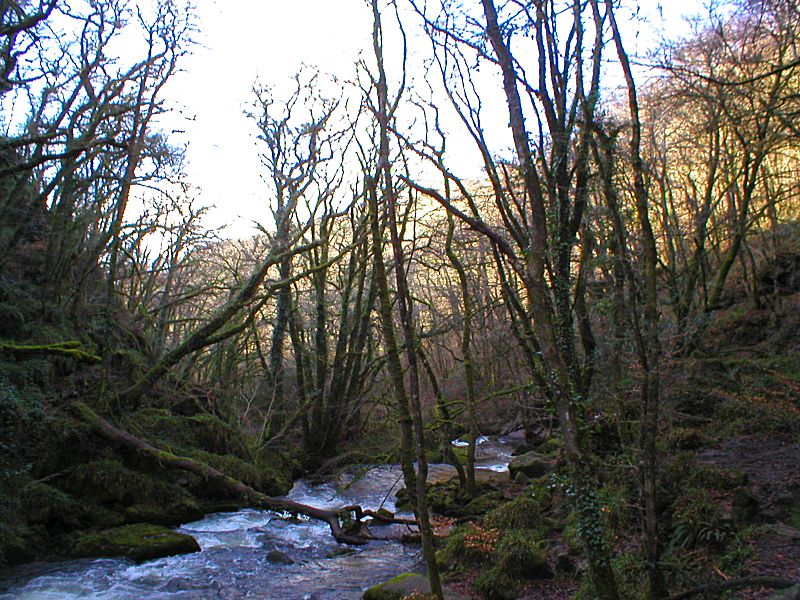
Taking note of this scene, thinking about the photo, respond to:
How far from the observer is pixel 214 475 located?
12.2 m

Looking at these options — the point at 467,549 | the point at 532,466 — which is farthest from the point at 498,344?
the point at 467,549

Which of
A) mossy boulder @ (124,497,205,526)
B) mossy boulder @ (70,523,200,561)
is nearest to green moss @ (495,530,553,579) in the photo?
mossy boulder @ (70,523,200,561)

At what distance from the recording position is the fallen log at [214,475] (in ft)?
37.0

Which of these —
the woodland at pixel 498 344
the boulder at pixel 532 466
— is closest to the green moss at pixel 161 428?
the woodland at pixel 498 344

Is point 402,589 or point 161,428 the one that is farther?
point 161,428

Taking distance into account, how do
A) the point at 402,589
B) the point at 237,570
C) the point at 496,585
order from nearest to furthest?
the point at 402,589 → the point at 496,585 → the point at 237,570

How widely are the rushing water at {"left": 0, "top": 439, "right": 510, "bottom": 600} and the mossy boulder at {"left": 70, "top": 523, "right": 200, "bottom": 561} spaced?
19cm

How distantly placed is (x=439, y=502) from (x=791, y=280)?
35.1ft

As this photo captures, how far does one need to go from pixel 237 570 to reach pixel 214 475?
3206 mm

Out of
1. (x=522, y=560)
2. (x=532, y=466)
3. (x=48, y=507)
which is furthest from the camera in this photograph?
(x=532, y=466)

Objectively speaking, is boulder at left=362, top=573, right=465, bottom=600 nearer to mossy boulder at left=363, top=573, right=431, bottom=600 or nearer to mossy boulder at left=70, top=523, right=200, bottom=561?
mossy boulder at left=363, top=573, right=431, bottom=600

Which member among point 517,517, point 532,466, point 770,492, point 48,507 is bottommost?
point 517,517

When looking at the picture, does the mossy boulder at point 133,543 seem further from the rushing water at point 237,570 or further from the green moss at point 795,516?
the green moss at point 795,516

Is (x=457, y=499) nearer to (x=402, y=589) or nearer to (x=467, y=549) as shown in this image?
(x=467, y=549)
